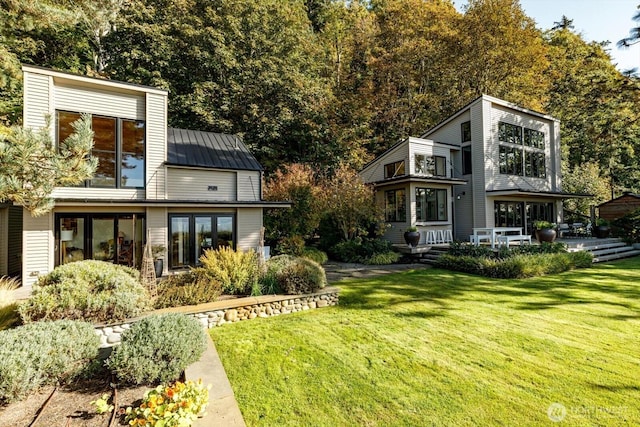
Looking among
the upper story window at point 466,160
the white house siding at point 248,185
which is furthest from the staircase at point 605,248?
the white house siding at point 248,185

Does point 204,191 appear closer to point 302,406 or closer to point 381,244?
point 381,244

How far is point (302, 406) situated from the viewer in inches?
128

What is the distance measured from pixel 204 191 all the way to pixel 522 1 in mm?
22908

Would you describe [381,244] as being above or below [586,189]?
below

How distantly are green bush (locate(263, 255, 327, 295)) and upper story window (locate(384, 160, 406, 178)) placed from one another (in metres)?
10.0

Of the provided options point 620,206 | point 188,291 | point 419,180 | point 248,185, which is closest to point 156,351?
point 188,291

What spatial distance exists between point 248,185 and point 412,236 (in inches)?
293

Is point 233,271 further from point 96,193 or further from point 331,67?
point 331,67

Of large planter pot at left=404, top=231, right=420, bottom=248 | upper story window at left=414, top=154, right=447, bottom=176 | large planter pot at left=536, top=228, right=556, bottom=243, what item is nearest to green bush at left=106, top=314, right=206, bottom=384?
large planter pot at left=404, top=231, right=420, bottom=248

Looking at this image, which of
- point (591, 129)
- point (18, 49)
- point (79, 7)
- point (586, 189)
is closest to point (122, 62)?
point (79, 7)

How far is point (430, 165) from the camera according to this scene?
634 inches

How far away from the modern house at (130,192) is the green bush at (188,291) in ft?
5.94

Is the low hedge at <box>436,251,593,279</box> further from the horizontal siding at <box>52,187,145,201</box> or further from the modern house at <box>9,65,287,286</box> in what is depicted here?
the horizontal siding at <box>52,187,145,201</box>

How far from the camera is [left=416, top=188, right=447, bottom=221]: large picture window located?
48.4 feet
